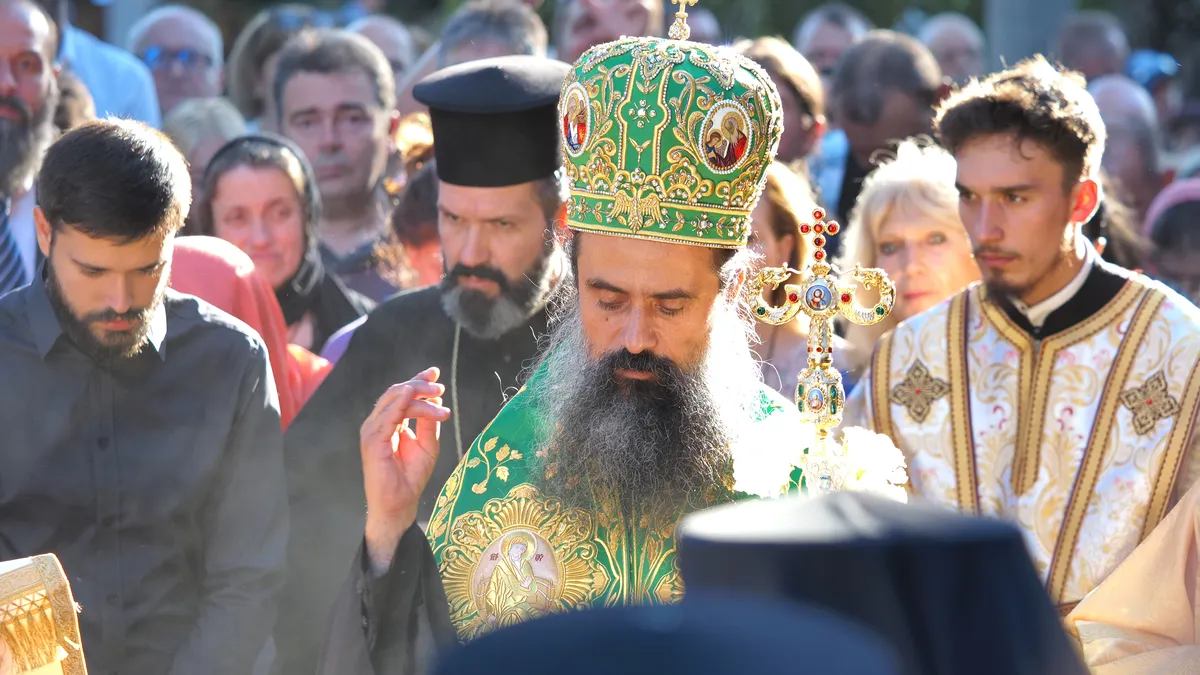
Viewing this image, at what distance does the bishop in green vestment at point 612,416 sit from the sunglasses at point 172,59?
614cm

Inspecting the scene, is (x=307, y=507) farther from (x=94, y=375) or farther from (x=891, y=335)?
(x=891, y=335)

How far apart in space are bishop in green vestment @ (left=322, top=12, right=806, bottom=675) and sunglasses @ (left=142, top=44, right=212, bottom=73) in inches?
242

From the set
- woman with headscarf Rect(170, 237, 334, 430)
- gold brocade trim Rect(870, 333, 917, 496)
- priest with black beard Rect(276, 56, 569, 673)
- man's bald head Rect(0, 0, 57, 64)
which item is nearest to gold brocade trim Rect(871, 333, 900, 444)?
gold brocade trim Rect(870, 333, 917, 496)

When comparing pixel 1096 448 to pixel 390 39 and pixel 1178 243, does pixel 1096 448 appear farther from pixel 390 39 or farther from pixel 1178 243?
pixel 390 39

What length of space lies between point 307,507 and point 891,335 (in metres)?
1.89

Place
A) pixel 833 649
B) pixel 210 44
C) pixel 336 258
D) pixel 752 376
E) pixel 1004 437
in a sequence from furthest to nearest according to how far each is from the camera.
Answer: pixel 210 44 → pixel 336 258 → pixel 1004 437 → pixel 752 376 → pixel 833 649

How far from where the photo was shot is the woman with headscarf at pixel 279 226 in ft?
20.8

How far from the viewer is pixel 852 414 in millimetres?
5406

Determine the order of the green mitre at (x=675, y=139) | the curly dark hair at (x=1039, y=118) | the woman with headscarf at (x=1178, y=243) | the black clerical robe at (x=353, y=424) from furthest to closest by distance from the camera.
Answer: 1. the woman with headscarf at (x=1178, y=243)
2. the black clerical robe at (x=353, y=424)
3. the curly dark hair at (x=1039, y=118)
4. the green mitre at (x=675, y=139)

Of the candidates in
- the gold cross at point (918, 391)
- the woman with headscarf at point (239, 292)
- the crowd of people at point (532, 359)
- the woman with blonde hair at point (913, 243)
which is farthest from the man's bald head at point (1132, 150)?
the woman with headscarf at point (239, 292)

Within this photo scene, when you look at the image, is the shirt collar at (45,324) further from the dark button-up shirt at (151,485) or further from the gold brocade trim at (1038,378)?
the gold brocade trim at (1038,378)

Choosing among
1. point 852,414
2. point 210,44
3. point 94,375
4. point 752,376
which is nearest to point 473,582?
point 752,376

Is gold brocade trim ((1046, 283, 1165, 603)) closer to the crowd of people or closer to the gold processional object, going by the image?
the crowd of people

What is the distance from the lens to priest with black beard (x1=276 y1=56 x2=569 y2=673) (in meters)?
5.16
